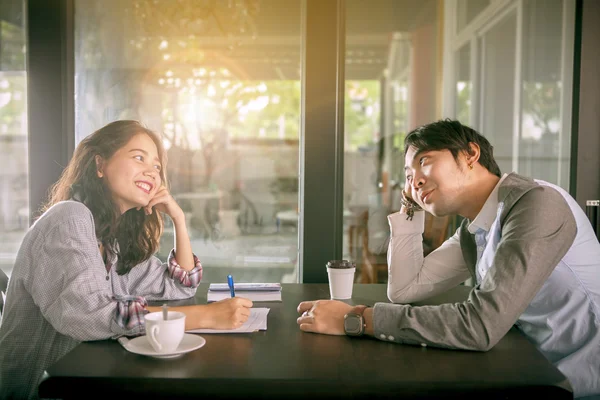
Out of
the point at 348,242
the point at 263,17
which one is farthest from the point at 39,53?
the point at 348,242

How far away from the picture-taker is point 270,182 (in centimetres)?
314

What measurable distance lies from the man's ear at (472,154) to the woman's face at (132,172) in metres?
0.93

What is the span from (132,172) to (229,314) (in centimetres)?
58

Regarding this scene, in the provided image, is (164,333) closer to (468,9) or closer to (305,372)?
(305,372)

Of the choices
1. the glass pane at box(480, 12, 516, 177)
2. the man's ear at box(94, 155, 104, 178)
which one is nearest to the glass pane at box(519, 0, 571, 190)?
the glass pane at box(480, 12, 516, 177)

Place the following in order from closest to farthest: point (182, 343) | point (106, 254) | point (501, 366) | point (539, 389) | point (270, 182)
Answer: point (539, 389)
point (501, 366)
point (182, 343)
point (106, 254)
point (270, 182)

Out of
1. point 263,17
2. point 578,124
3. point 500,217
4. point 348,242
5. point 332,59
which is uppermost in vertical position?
point 263,17

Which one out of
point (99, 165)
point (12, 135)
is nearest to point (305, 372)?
point (99, 165)

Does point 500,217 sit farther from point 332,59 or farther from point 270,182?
point 270,182

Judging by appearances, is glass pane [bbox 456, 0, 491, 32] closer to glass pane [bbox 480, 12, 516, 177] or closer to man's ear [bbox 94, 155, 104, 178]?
glass pane [bbox 480, 12, 516, 177]

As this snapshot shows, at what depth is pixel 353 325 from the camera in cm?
145

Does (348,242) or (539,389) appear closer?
(539,389)

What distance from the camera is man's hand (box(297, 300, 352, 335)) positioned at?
1.48 m

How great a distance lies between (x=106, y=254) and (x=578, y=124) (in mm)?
1928
